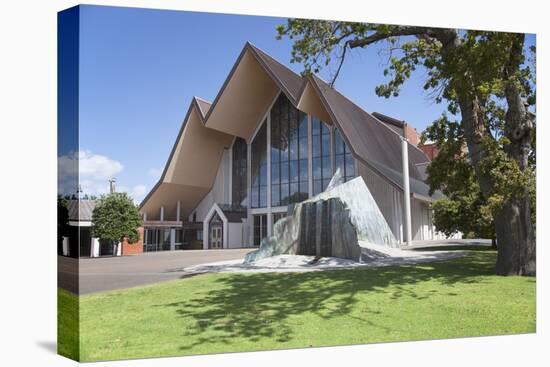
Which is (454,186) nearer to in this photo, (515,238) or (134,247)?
(515,238)

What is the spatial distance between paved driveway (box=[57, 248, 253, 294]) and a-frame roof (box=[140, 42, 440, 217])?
177 cm

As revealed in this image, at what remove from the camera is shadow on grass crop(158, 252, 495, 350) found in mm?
7340

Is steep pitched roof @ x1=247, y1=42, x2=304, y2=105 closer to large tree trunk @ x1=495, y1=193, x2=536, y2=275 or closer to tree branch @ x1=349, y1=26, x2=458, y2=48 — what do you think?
tree branch @ x1=349, y1=26, x2=458, y2=48

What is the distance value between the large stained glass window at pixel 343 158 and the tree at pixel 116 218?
15.3 ft

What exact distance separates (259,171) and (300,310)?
12.1 ft

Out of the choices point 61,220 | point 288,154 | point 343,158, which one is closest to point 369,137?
point 343,158

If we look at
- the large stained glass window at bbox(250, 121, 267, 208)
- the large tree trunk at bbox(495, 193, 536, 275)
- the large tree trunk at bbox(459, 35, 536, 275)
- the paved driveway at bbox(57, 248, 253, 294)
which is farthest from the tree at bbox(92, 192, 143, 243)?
the large tree trunk at bbox(495, 193, 536, 275)

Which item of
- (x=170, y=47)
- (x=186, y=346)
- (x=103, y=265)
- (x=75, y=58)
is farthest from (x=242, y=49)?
(x=186, y=346)

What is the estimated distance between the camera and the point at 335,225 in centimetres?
1113

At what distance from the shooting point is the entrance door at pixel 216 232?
9630 mm

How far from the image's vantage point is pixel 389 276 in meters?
9.48

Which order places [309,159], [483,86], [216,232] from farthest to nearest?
1. [309,159]
2. [216,232]
3. [483,86]

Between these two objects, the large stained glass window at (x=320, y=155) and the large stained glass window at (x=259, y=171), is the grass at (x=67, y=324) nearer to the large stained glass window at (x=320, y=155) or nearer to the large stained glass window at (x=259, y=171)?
the large stained glass window at (x=259, y=171)
